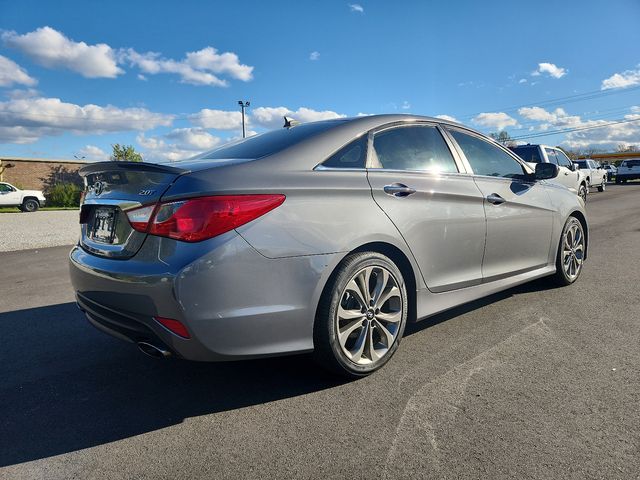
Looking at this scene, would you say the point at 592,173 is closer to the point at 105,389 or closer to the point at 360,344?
the point at 360,344

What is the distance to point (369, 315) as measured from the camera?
9.29ft

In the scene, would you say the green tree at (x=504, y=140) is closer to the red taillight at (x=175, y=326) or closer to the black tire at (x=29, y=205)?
the red taillight at (x=175, y=326)

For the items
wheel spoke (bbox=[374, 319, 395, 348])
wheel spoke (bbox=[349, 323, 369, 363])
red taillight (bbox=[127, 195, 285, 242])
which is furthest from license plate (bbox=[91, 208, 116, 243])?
wheel spoke (bbox=[374, 319, 395, 348])

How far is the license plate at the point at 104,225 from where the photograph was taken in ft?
8.55

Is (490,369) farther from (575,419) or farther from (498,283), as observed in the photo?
(498,283)

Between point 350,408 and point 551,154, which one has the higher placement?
point 551,154

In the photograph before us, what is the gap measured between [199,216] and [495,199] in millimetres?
2525

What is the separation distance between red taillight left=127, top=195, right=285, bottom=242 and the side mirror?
9.92 ft

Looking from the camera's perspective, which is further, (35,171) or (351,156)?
(35,171)

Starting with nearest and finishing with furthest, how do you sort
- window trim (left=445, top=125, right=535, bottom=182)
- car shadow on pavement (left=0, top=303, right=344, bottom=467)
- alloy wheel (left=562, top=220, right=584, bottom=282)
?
car shadow on pavement (left=0, top=303, right=344, bottom=467)
window trim (left=445, top=125, right=535, bottom=182)
alloy wheel (left=562, top=220, right=584, bottom=282)

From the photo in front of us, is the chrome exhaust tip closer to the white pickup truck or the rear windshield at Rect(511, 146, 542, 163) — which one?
the rear windshield at Rect(511, 146, 542, 163)

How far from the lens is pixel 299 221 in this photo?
8.16 feet

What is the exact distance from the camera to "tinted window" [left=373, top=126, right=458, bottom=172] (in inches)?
124

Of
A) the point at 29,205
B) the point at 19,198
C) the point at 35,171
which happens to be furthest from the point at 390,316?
the point at 35,171
